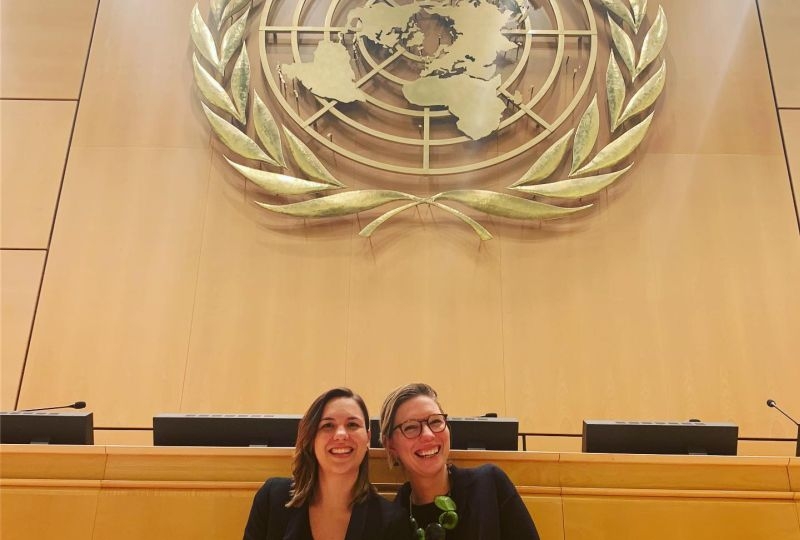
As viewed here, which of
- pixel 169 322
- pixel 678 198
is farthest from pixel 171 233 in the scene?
pixel 678 198

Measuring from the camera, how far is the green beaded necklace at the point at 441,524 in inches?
53.4

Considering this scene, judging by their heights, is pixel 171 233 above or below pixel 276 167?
below

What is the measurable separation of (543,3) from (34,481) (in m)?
3.07

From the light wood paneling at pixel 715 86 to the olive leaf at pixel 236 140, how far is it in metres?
1.77

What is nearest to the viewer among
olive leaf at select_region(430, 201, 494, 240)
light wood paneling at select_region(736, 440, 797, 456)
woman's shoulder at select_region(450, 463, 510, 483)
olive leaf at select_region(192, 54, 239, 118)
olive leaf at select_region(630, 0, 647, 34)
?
woman's shoulder at select_region(450, 463, 510, 483)

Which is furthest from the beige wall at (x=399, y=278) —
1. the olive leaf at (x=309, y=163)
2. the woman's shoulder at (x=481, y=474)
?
the woman's shoulder at (x=481, y=474)

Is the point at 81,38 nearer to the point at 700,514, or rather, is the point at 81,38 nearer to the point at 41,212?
the point at 41,212

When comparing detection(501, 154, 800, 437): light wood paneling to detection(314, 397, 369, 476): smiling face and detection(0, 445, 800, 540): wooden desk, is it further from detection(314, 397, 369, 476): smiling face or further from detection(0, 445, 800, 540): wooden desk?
detection(314, 397, 369, 476): smiling face

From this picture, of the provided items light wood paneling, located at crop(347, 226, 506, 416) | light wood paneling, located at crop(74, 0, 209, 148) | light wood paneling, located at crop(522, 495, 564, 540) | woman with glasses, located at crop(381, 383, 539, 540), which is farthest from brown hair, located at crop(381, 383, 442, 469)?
light wood paneling, located at crop(74, 0, 209, 148)

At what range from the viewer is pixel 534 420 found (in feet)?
8.52

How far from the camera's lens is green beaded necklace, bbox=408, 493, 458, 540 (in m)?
1.36

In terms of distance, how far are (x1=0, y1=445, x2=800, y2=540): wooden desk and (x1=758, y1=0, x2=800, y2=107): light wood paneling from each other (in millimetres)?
2208

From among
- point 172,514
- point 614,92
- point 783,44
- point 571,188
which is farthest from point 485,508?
point 783,44

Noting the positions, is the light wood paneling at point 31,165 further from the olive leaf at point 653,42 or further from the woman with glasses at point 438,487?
the olive leaf at point 653,42
